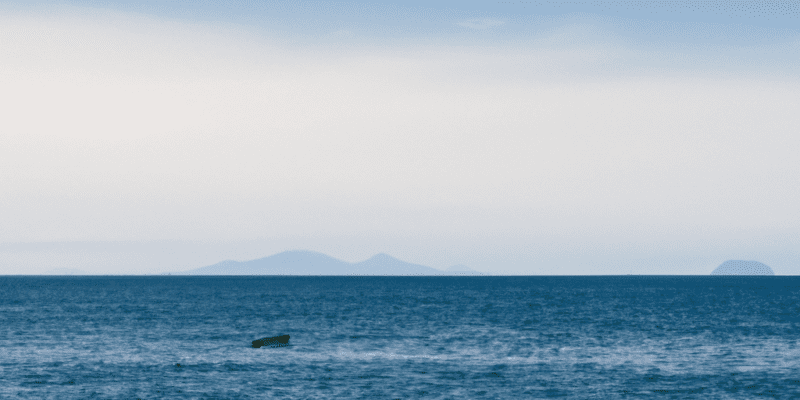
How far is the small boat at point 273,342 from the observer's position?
213 feet

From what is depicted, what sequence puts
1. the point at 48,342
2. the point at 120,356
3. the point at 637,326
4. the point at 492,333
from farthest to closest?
the point at 637,326 → the point at 492,333 → the point at 48,342 → the point at 120,356

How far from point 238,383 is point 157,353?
16578mm

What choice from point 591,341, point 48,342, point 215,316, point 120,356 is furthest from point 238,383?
point 215,316

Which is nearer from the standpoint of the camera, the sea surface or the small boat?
the sea surface

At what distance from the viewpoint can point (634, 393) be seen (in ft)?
147

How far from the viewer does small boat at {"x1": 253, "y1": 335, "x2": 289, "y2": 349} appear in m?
64.9

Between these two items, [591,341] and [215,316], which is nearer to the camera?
[591,341]

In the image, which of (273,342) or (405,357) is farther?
(273,342)

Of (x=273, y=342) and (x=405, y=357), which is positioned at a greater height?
(x=273, y=342)

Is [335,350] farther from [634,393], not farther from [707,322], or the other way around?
[707,322]

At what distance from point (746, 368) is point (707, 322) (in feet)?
131

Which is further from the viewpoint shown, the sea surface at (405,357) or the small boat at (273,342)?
the small boat at (273,342)

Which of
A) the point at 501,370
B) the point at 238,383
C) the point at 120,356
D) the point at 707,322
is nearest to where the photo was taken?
the point at 238,383

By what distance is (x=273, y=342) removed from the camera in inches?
2598
